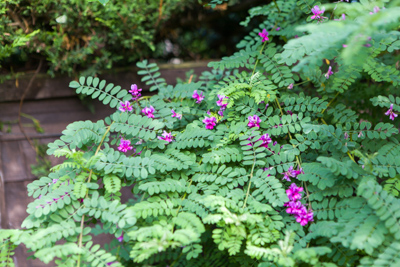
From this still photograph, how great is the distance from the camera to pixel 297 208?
5.05 ft

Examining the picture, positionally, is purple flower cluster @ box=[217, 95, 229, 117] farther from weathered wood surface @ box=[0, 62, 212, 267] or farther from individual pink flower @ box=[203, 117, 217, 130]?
weathered wood surface @ box=[0, 62, 212, 267]

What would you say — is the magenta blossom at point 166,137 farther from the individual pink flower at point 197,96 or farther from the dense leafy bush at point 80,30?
the dense leafy bush at point 80,30

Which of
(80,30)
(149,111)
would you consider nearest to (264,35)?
(149,111)

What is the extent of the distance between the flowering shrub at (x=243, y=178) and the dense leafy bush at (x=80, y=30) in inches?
24.2

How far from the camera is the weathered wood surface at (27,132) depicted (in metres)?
2.36

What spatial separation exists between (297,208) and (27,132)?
1828 millimetres

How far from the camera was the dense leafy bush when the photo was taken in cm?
219

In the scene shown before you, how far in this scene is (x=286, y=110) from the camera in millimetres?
1812

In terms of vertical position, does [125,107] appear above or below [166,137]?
above

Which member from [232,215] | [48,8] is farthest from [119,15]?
[232,215]

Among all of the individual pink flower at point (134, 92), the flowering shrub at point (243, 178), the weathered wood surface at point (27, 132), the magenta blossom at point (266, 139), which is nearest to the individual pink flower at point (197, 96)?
the flowering shrub at point (243, 178)

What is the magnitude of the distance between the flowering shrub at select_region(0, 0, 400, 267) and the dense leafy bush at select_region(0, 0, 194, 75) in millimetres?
615

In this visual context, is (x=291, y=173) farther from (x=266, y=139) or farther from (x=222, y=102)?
(x=222, y=102)

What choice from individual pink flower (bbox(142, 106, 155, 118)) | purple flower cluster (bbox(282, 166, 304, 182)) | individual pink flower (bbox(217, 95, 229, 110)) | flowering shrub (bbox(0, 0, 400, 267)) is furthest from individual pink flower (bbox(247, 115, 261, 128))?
individual pink flower (bbox(142, 106, 155, 118))
